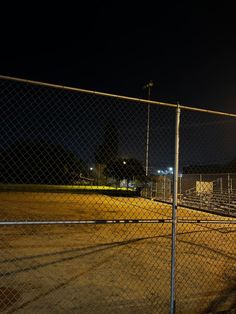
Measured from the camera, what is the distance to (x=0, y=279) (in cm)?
500

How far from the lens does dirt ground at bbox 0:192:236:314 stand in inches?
167

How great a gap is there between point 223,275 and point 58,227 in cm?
606

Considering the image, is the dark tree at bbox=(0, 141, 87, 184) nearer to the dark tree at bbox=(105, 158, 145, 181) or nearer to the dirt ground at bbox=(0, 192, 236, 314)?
the dark tree at bbox=(105, 158, 145, 181)

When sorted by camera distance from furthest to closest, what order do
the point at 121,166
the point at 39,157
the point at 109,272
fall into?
the point at 121,166 → the point at 39,157 → the point at 109,272

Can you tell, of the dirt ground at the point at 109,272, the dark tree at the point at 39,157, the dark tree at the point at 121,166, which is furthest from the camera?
the dark tree at the point at 121,166

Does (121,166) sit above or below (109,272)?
above

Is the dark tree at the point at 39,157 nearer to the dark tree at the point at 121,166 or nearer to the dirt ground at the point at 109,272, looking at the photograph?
the dark tree at the point at 121,166

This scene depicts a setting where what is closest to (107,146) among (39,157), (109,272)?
(39,157)

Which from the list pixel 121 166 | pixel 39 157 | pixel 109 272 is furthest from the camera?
pixel 121 166

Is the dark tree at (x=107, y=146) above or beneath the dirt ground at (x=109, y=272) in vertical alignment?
above

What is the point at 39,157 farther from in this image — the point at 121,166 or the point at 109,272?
the point at 121,166

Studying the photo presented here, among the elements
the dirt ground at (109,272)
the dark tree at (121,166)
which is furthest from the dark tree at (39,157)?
the dirt ground at (109,272)

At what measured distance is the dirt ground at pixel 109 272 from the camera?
13.9ft

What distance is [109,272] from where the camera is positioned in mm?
5609
